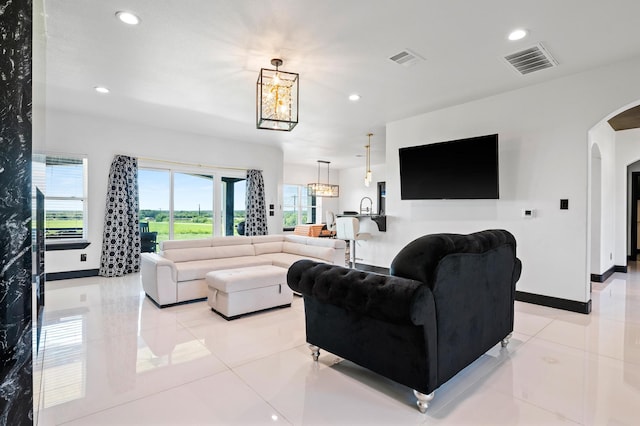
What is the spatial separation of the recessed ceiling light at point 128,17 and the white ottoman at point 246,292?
8.27ft

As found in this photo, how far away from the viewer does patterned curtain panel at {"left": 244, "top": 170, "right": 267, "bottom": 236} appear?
7562mm

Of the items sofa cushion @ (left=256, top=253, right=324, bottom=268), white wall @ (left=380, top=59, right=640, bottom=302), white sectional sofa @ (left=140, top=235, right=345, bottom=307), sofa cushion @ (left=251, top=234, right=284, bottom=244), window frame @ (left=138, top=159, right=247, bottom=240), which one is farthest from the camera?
window frame @ (left=138, top=159, right=247, bottom=240)

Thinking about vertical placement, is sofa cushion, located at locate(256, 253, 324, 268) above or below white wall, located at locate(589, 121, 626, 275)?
below

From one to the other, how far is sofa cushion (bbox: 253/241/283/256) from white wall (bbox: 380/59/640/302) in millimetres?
2885

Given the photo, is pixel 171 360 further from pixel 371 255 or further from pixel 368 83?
pixel 371 255

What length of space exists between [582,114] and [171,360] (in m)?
4.87

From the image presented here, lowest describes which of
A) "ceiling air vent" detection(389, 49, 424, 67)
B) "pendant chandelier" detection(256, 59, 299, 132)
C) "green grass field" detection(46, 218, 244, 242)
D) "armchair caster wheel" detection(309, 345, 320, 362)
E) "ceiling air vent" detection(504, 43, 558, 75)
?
"armchair caster wheel" detection(309, 345, 320, 362)

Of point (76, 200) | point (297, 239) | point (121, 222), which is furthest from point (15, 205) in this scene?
point (76, 200)

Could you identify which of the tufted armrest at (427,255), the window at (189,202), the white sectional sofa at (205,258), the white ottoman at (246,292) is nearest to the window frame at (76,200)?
the window at (189,202)

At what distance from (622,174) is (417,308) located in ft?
22.1

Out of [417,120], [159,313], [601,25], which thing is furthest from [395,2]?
[159,313]

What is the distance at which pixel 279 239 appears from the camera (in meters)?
6.09

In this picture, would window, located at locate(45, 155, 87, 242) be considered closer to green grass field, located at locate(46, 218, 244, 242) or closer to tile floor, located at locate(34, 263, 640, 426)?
green grass field, located at locate(46, 218, 244, 242)

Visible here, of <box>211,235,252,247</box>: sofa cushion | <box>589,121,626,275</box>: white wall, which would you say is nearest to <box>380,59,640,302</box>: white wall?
<box>589,121,626,275</box>: white wall
